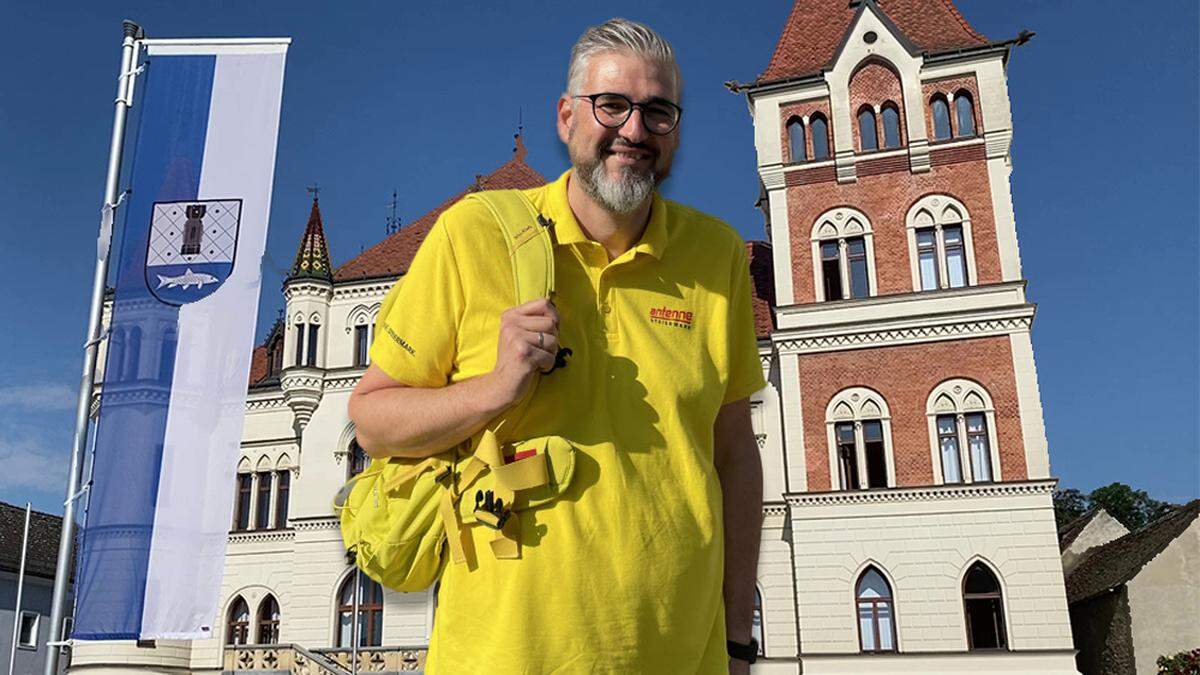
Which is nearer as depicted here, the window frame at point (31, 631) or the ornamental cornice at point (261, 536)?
the ornamental cornice at point (261, 536)

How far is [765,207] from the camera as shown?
27469 millimetres

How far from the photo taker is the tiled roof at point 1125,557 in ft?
77.0

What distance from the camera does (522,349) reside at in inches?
64.3

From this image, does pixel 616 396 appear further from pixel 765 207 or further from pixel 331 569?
pixel 765 207

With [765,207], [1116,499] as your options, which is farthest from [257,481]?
[1116,499]

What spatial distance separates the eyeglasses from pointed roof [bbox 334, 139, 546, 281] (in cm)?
2369

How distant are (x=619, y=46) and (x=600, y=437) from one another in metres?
0.74

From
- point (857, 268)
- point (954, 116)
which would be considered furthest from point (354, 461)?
point (954, 116)

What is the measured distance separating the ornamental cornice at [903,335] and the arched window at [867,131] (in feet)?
14.0

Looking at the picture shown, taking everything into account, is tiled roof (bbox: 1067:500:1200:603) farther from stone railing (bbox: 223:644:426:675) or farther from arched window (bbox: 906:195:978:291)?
stone railing (bbox: 223:644:426:675)

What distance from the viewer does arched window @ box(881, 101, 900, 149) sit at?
22.8m

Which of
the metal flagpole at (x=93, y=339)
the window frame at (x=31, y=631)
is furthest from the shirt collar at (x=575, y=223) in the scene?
the window frame at (x=31, y=631)

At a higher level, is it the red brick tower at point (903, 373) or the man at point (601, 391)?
the red brick tower at point (903, 373)

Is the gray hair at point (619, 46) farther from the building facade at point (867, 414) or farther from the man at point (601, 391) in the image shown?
the building facade at point (867, 414)
